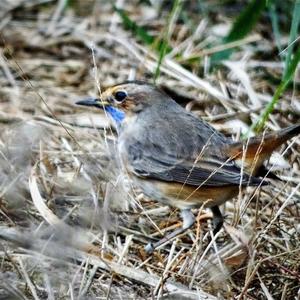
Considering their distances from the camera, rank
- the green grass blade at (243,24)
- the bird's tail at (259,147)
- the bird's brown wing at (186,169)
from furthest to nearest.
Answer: the green grass blade at (243,24) < the bird's brown wing at (186,169) < the bird's tail at (259,147)

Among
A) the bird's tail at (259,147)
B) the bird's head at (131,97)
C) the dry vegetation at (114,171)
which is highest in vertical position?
the bird's tail at (259,147)

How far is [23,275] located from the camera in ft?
16.0

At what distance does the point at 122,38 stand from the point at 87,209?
3.86 m

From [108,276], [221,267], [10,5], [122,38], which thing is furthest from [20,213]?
[10,5]

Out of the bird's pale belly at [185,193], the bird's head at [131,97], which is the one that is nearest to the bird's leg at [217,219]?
the bird's pale belly at [185,193]

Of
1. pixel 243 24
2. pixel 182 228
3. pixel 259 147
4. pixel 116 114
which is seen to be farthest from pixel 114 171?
pixel 243 24

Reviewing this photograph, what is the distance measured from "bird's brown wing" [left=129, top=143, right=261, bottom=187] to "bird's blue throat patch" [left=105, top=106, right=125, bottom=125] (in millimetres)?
321

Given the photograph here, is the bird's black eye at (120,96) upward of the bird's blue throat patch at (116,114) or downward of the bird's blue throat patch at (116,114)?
upward

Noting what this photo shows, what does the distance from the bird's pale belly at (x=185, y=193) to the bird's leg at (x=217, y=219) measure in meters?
0.16

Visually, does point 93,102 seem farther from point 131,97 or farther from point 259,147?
point 259,147

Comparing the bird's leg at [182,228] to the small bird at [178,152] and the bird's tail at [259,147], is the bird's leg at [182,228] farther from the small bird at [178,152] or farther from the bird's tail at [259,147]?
the bird's tail at [259,147]

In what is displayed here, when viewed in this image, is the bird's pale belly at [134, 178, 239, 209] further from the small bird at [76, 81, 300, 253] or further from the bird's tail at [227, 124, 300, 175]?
the bird's tail at [227, 124, 300, 175]

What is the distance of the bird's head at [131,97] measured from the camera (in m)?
6.30

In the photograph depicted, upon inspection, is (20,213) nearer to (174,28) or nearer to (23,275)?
(23,275)
